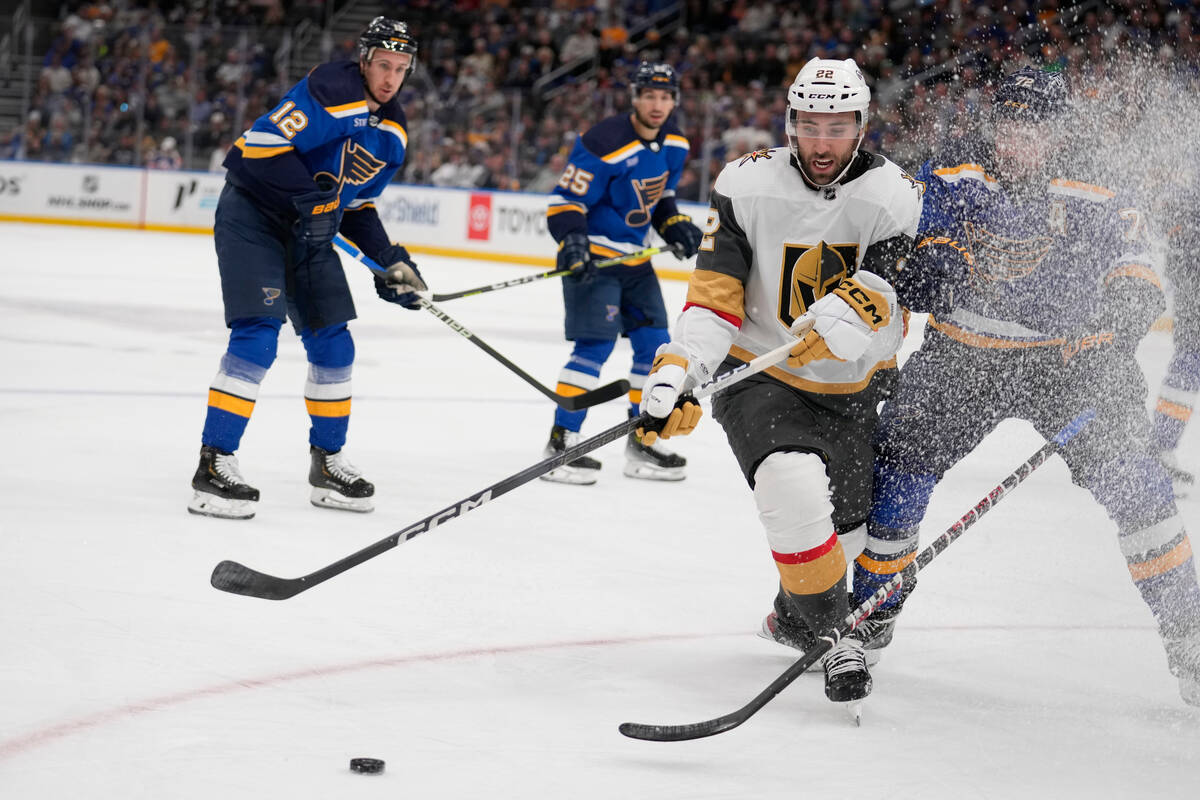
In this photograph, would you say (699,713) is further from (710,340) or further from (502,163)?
(502,163)

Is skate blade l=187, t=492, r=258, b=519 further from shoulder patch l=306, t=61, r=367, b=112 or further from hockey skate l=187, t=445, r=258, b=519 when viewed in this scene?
shoulder patch l=306, t=61, r=367, b=112

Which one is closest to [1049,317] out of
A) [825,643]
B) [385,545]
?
[825,643]

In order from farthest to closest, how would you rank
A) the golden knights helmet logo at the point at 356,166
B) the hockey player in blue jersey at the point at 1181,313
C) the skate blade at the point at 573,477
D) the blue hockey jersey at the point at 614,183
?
1. the blue hockey jersey at the point at 614,183
2. the skate blade at the point at 573,477
3. the hockey player in blue jersey at the point at 1181,313
4. the golden knights helmet logo at the point at 356,166

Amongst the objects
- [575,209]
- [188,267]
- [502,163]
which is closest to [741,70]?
[502,163]

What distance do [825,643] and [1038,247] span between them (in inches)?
32.7

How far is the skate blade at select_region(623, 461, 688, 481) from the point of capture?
4625mm

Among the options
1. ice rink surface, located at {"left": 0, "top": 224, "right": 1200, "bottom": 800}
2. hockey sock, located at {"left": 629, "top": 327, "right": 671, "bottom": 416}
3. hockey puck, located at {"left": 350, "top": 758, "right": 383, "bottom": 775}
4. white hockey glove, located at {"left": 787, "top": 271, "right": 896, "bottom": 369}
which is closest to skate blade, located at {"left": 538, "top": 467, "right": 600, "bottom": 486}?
ice rink surface, located at {"left": 0, "top": 224, "right": 1200, "bottom": 800}

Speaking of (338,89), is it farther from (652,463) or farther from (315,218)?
(652,463)

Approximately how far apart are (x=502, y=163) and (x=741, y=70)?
7.81 feet

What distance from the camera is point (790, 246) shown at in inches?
101

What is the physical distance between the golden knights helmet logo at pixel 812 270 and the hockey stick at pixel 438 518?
4.0 inches

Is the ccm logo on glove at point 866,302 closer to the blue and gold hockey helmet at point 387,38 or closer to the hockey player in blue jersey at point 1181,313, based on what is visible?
the blue and gold hockey helmet at point 387,38

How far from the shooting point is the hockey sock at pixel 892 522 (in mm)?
2736

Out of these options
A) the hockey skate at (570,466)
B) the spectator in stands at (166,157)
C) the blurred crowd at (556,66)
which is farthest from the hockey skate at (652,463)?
the spectator in stands at (166,157)
